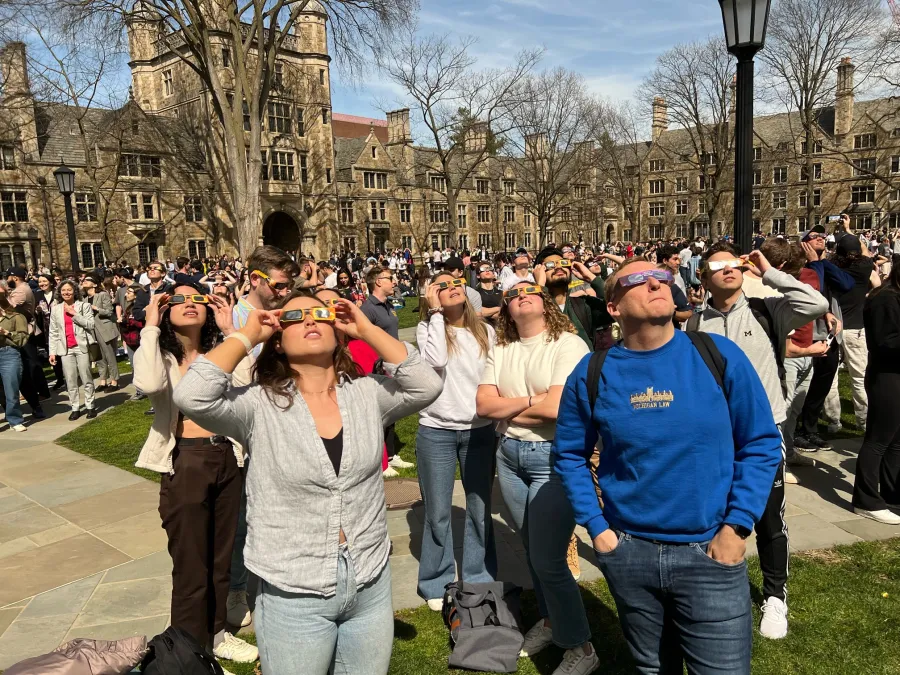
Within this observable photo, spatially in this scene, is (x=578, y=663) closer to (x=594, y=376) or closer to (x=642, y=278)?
(x=594, y=376)

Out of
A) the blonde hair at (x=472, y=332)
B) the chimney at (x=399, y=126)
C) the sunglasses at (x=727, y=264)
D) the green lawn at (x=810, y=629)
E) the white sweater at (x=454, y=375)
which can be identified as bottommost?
the green lawn at (x=810, y=629)

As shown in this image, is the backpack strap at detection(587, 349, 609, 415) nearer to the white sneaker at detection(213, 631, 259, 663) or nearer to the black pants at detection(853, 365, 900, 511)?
the white sneaker at detection(213, 631, 259, 663)

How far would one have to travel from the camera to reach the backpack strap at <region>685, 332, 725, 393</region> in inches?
90.7

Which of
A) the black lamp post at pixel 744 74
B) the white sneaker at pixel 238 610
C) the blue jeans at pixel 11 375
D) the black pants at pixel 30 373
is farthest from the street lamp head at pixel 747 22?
the black pants at pixel 30 373

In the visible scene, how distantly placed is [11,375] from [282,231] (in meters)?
42.4

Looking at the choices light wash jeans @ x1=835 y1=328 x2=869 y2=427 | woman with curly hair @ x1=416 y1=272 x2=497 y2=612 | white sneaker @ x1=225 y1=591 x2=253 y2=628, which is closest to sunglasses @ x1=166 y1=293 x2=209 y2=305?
woman with curly hair @ x1=416 y1=272 x2=497 y2=612

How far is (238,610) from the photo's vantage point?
417 centimetres

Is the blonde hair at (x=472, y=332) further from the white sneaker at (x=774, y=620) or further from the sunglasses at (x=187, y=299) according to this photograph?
the white sneaker at (x=774, y=620)

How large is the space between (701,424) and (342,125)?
9108cm

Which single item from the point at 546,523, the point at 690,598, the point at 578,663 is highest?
the point at 690,598

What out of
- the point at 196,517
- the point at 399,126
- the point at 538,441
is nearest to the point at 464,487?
the point at 538,441

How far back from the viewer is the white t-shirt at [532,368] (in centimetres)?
338

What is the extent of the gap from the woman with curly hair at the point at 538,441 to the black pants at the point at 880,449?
3.06 metres

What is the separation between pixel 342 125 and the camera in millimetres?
87312
